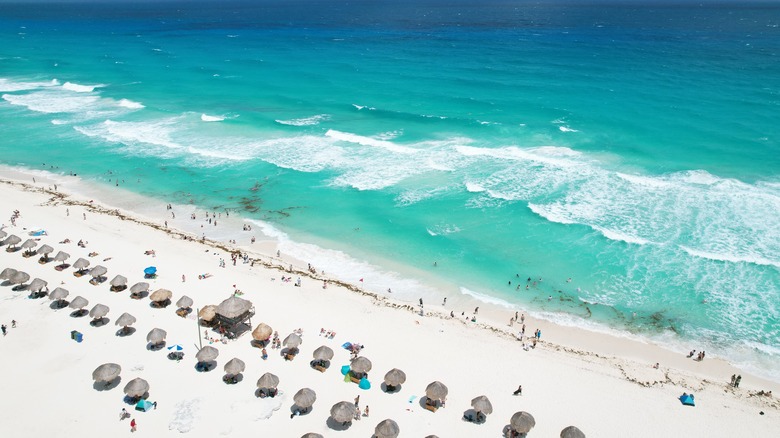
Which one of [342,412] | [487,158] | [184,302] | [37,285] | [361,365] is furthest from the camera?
[487,158]

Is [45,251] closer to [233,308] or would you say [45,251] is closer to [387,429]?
[233,308]

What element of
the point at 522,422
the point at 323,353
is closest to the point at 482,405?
the point at 522,422

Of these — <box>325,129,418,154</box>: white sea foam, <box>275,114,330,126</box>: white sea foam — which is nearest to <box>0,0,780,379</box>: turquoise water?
<box>325,129,418,154</box>: white sea foam

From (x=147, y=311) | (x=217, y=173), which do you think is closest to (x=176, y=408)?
(x=147, y=311)

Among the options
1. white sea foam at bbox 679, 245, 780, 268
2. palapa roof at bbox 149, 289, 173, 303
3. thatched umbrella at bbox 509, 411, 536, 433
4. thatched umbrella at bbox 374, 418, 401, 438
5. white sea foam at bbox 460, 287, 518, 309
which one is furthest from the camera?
white sea foam at bbox 679, 245, 780, 268

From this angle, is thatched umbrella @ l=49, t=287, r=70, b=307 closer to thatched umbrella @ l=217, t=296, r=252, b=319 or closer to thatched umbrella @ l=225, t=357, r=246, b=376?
thatched umbrella @ l=217, t=296, r=252, b=319

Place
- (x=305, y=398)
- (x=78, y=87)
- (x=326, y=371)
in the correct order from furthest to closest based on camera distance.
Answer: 1. (x=78, y=87)
2. (x=326, y=371)
3. (x=305, y=398)

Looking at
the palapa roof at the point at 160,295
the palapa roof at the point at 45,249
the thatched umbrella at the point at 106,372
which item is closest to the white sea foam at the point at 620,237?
the palapa roof at the point at 160,295
